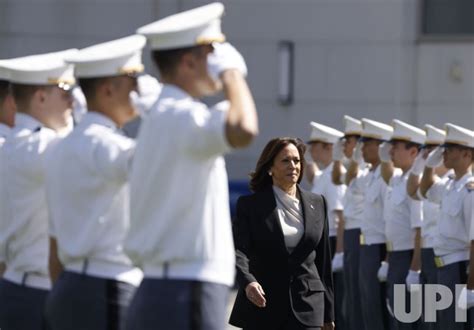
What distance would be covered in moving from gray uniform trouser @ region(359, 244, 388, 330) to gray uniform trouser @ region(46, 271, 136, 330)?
745 centimetres

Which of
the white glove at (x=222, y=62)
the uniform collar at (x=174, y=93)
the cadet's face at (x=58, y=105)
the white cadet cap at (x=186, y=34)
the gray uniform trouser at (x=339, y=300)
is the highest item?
the white cadet cap at (x=186, y=34)

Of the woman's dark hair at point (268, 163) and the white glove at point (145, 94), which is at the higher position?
the white glove at point (145, 94)

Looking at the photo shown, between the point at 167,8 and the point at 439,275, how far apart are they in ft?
35.0

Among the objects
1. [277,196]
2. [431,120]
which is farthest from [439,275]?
[431,120]

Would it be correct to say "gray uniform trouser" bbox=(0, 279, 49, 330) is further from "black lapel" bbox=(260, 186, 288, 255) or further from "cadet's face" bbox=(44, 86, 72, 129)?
"black lapel" bbox=(260, 186, 288, 255)

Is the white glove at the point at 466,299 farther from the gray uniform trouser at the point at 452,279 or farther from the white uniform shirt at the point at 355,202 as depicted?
the white uniform shirt at the point at 355,202

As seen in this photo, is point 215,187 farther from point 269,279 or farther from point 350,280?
point 350,280

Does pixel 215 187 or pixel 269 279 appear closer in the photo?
pixel 215 187

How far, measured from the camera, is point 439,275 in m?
10.9

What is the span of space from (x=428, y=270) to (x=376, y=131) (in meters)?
1.85

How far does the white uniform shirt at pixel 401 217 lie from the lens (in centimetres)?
1224

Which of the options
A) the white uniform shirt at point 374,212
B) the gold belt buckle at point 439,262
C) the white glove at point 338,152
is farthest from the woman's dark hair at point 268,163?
the white glove at point 338,152

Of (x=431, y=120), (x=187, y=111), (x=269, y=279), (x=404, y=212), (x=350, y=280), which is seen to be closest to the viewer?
(x=187, y=111)

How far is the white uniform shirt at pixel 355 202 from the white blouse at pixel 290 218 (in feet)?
16.2
